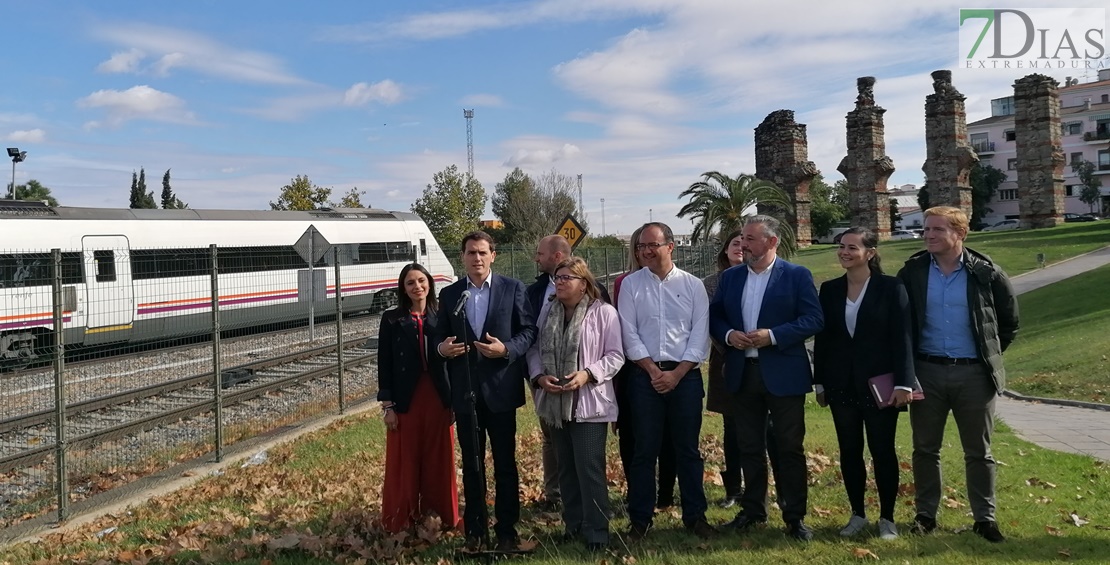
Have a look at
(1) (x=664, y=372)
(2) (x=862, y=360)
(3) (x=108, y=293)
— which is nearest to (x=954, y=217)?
(2) (x=862, y=360)

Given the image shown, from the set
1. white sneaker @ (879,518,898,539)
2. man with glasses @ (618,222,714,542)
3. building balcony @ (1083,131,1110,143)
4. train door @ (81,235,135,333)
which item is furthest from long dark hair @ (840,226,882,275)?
building balcony @ (1083,131,1110,143)

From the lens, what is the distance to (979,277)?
189 inches

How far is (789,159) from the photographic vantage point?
33.8 metres

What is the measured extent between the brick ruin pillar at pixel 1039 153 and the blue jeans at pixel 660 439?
46.3 metres

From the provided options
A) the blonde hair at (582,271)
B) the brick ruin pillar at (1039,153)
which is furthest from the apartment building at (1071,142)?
the blonde hair at (582,271)

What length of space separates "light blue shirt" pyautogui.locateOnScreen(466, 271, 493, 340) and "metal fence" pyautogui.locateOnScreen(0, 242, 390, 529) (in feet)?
11.0

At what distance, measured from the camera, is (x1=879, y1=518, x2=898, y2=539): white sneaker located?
15.5 feet

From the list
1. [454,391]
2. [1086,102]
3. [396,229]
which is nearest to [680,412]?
[454,391]

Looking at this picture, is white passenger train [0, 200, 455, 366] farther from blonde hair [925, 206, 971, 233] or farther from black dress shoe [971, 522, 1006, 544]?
black dress shoe [971, 522, 1006, 544]

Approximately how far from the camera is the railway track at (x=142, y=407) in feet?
25.2

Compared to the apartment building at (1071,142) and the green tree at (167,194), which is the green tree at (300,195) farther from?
the apartment building at (1071,142)

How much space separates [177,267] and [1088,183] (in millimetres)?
81446

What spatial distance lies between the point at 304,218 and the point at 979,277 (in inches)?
708

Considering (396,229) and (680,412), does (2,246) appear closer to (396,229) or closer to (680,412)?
(396,229)
